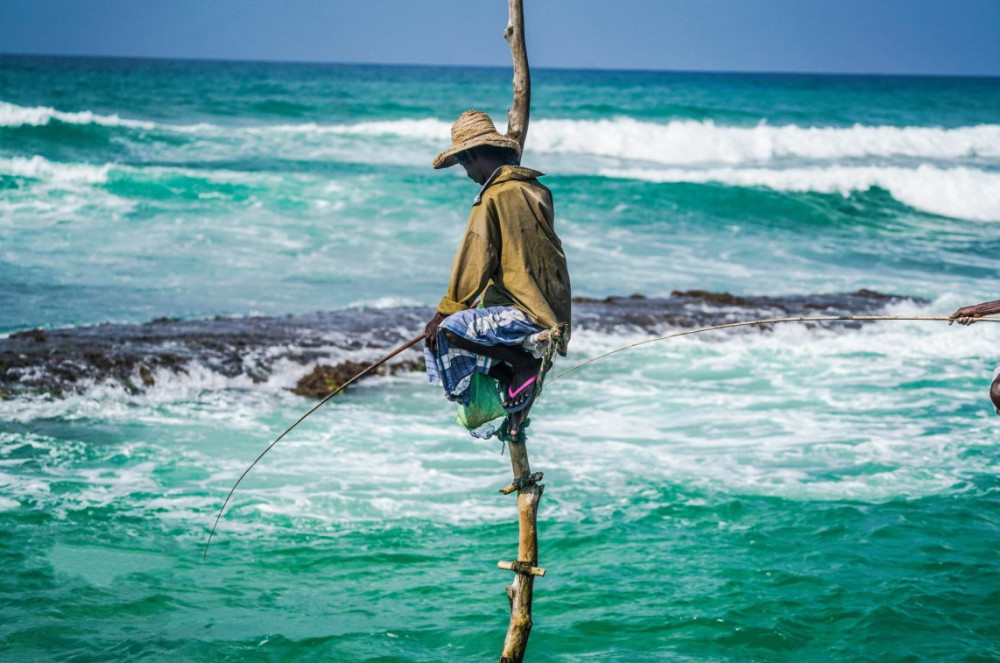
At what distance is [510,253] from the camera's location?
132 inches

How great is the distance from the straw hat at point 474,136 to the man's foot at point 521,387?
716mm

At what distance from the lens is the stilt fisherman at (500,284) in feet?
10.9

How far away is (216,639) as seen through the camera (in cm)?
513

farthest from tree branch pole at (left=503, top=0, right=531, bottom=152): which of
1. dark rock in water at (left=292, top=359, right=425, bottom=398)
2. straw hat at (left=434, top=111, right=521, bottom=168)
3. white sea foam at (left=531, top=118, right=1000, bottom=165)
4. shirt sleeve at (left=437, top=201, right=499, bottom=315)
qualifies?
white sea foam at (left=531, top=118, right=1000, bottom=165)

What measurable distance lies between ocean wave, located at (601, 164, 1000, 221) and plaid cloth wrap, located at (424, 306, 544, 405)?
74.0 feet

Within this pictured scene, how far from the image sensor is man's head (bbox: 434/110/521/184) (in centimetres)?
343

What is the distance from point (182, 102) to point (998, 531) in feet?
123

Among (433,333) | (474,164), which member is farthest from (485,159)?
(433,333)

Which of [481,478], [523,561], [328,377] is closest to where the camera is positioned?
[523,561]

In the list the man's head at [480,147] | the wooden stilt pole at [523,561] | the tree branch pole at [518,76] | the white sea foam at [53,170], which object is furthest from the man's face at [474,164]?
the white sea foam at [53,170]

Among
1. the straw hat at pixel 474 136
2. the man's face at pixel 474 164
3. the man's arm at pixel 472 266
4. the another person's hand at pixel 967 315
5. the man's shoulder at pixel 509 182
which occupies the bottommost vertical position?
the another person's hand at pixel 967 315

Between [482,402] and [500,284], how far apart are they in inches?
16.1

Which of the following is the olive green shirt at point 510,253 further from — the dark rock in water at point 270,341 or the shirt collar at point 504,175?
the dark rock in water at point 270,341

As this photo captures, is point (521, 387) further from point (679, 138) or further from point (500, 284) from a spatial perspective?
point (679, 138)
